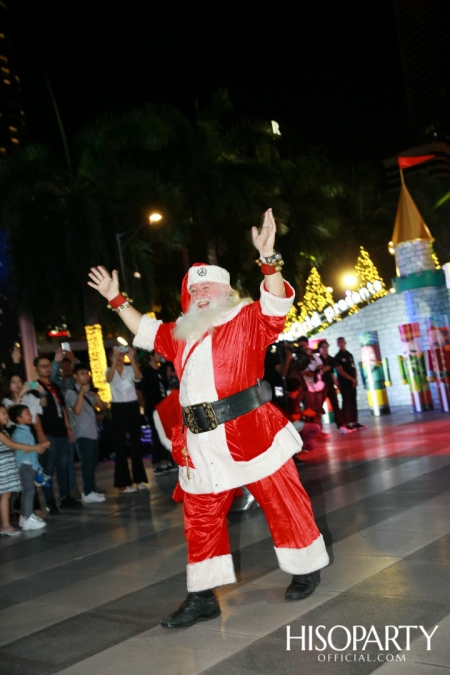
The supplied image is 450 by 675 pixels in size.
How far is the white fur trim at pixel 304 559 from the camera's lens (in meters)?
4.24

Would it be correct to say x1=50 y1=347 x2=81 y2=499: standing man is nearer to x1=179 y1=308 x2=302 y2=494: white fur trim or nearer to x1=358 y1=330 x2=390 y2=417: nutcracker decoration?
x1=179 y1=308 x2=302 y2=494: white fur trim

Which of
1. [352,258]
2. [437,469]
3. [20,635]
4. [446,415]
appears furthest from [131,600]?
[352,258]

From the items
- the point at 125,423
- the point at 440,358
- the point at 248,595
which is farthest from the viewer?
the point at 440,358

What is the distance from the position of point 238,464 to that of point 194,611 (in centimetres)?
82

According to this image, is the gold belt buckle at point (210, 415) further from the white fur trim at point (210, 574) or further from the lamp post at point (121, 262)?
the lamp post at point (121, 262)

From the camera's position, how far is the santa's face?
4.59 meters

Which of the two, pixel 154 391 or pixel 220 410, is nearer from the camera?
pixel 220 410

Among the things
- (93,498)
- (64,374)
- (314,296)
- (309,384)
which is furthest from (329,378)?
(314,296)

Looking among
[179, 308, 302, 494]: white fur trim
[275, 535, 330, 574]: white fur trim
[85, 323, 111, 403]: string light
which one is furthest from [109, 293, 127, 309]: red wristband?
[85, 323, 111, 403]: string light

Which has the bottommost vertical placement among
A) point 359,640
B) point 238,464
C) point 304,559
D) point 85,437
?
point 359,640

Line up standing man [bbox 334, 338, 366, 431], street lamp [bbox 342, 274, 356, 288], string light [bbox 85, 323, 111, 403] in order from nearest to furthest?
standing man [bbox 334, 338, 366, 431]
string light [bbox 85, 323, 111, 403]
street lamp [bbox 342, 274, 356, 288]

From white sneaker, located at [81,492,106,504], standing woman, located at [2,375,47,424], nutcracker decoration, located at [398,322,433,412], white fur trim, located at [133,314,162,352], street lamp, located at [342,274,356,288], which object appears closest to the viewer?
white fur trim, located at [133,314,162,352]

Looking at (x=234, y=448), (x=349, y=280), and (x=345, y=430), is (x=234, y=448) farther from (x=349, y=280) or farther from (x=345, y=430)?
(x=349, y=280)

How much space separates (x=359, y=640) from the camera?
3.46 m
